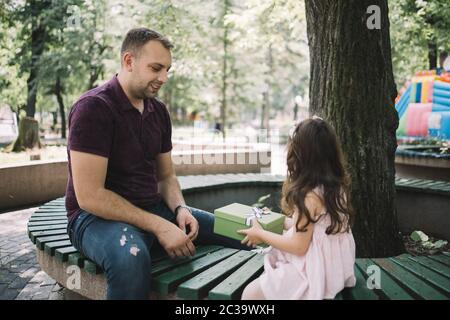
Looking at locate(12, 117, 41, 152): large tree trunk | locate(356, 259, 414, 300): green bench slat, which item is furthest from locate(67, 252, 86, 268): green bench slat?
locate(12, 117, 41, 152): large tree trunk

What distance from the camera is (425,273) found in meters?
2.86

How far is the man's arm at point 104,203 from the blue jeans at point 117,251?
0.06m

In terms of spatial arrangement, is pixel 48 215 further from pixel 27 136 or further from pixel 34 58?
pixel 34 58

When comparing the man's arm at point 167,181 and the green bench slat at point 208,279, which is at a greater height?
the man's arm at point 167,181

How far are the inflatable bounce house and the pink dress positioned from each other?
944cm

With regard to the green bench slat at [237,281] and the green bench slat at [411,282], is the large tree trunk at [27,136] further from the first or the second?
the green bench slat at [411,282]

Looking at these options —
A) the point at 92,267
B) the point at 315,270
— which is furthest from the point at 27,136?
the point at 315,270

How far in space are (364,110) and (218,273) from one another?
2052 mm

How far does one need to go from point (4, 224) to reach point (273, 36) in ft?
25.7

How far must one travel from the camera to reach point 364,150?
382cm

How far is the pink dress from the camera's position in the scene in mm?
2289

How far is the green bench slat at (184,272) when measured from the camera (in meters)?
2.52

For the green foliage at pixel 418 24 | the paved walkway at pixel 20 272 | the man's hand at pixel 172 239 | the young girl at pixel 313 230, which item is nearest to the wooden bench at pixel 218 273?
the man's hand at pixel 172 239
